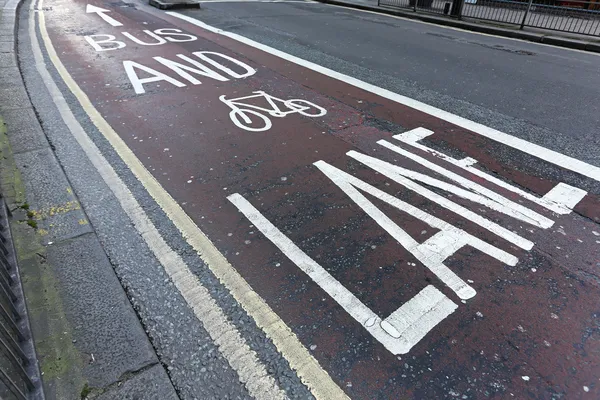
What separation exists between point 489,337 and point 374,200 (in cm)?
A: 168

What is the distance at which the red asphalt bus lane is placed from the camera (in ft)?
7.69

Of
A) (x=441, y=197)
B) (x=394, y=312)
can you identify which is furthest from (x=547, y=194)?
(x=394, y=312)

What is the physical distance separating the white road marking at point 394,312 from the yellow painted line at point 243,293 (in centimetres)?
45

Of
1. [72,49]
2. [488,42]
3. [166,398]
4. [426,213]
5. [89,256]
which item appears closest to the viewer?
[166,398]

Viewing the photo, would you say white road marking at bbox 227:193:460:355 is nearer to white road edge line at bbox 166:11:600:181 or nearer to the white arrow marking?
white road edge line at bbox 166:11:600:181

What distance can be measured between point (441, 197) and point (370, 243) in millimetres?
1121

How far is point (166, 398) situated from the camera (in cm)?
208

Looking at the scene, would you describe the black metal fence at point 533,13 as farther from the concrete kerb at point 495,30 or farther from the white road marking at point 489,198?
the white road marking at point 489,198

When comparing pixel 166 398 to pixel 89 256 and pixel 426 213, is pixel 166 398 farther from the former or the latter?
pixel 426 213

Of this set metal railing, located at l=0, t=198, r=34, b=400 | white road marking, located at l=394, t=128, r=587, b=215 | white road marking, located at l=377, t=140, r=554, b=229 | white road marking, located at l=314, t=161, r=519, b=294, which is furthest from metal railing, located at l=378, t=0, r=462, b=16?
metal railing, located at l=0, t=198, r=34, b=400

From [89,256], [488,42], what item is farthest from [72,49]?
[488,42]

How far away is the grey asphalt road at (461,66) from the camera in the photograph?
575 cm

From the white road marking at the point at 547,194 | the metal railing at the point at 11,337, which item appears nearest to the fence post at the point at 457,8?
the white road marking at the point at 547,194

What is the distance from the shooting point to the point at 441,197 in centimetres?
391
